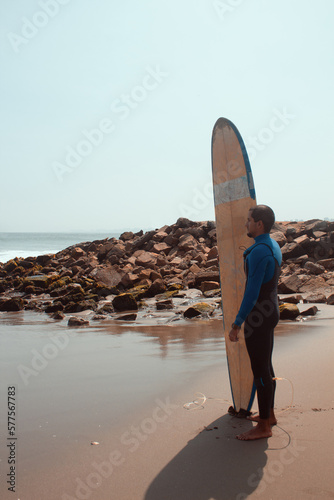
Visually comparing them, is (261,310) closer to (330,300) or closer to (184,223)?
(330,300)

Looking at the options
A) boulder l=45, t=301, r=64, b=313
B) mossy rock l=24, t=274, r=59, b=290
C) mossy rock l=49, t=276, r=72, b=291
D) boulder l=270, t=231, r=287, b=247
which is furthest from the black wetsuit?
boulder l=270, t=231, r=287, b=247

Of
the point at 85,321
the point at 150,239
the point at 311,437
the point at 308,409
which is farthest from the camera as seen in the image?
the point at 150,239

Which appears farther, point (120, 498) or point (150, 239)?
point (150, 239)

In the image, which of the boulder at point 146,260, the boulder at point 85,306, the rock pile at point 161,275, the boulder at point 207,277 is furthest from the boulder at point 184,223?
the boulder at point 85,306

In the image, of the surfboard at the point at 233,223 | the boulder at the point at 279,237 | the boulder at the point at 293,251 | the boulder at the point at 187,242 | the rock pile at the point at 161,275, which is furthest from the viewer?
the boulder at the point at 187,242

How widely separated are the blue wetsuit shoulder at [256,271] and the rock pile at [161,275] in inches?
210

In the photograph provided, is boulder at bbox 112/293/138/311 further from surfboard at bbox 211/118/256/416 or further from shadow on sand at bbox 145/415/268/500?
shadow on sand at bbox 145/415/268/500

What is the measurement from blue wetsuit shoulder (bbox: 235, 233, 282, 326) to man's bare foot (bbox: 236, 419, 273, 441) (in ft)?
2.28

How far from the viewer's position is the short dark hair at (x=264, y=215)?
310cm

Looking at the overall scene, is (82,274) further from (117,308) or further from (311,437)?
(311,437)

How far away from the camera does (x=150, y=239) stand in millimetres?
20875

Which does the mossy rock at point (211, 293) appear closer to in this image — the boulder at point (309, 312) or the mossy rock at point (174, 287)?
the mossy rock at point (174, 287)

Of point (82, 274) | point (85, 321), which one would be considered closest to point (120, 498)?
point (85, 321)

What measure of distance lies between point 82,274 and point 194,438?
13866 millimetres
